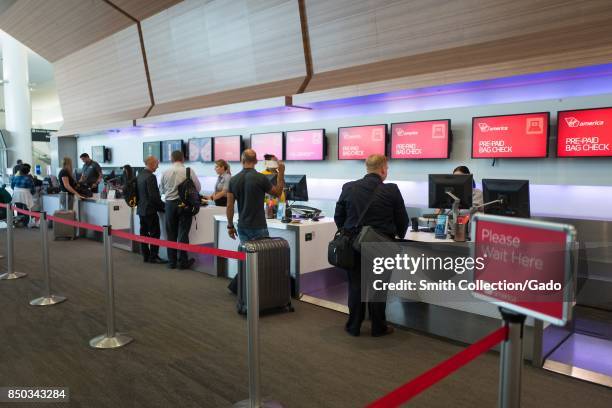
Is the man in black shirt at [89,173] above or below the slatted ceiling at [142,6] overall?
below

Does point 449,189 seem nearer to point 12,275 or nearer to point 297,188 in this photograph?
point 297,188

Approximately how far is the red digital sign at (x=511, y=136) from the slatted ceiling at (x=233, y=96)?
2.68m

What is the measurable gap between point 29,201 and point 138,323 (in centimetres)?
778

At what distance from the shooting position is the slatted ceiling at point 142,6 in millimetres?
7805

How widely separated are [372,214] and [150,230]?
442 cm

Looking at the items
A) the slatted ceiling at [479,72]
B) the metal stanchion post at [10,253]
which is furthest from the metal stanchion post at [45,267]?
the slatted ceiling at [479,72]

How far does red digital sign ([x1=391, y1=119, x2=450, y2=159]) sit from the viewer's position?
5.78m

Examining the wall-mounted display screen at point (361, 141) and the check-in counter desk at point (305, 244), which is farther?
the wall-mounted display screen at point (361, 141)

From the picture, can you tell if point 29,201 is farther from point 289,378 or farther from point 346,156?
point 289,378

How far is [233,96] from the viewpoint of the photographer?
762 cm

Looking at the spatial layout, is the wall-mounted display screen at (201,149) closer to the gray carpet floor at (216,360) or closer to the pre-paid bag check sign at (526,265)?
the gray carpet floor at (216,360)

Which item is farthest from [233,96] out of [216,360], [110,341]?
[216,360]

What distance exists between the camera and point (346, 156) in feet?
22.5

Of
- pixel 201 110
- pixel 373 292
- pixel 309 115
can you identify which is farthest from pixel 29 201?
pixel 373 292
